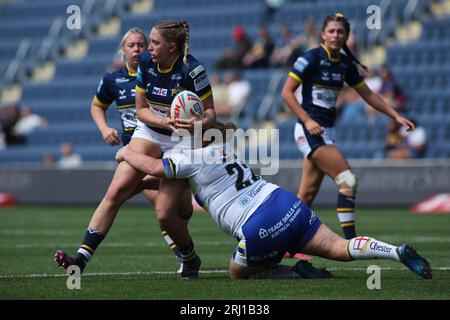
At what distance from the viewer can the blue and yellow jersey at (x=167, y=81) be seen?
26.2ft

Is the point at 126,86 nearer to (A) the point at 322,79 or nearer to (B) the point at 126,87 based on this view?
(B) the point at 126,87

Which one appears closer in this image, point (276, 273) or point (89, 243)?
point (276, 273)

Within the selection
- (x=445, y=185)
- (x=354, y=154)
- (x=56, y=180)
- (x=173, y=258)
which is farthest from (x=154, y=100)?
(x=56, y=180)

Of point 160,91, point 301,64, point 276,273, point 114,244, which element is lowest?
point 114,244

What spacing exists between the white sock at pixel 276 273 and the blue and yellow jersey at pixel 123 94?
236 cm

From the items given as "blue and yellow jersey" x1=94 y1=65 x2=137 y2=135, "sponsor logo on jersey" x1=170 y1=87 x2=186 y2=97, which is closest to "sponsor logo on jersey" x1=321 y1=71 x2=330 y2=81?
"blue and yellow jersey" x1=94 y1=65 x2=137 y2=135

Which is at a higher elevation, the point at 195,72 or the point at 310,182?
the point at 195,72

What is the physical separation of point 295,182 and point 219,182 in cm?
1173

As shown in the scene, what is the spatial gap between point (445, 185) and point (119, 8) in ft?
42.7

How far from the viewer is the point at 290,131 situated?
2159 centimetres

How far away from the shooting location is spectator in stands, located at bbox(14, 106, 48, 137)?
25438 mm

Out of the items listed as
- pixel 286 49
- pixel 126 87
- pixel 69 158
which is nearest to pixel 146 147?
pixel 126 87

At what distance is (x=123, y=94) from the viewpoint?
945cm

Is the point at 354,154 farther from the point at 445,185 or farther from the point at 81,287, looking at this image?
the point at 81,287
